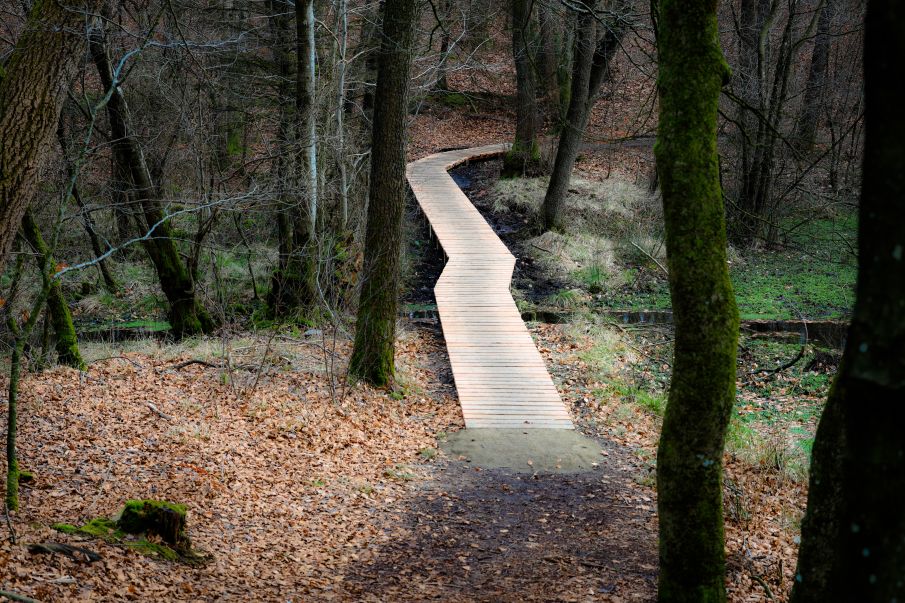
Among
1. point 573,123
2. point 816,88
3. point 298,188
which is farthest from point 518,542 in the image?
point 816,88

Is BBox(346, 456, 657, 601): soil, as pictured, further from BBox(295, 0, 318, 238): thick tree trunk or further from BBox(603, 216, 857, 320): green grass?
BBox(603, 216, 857, 320): green grass

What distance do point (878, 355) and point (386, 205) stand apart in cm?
765

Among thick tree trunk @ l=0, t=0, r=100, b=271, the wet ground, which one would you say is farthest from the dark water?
thick tree trunk @ l=0, t=0, r=100, b=271

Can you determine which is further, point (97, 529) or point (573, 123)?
point (573, 123)

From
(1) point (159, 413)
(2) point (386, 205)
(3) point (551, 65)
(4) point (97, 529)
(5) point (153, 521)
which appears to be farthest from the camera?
(3) point (551, 65)

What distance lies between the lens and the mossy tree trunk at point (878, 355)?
1.82 meters

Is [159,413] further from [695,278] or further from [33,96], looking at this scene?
[695,278]

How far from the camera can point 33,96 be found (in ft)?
13.1

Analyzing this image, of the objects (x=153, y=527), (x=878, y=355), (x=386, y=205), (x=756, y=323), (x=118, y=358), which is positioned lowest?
(x=153, y=527)

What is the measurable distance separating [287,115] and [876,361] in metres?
11.5

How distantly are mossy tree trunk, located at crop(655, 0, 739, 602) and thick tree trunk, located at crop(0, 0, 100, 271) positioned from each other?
3.24 meters

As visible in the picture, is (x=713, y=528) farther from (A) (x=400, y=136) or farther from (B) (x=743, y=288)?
(B) (x=743, y=288)

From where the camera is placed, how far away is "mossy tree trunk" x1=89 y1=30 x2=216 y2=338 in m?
10.5

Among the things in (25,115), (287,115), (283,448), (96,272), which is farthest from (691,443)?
(96,272)
